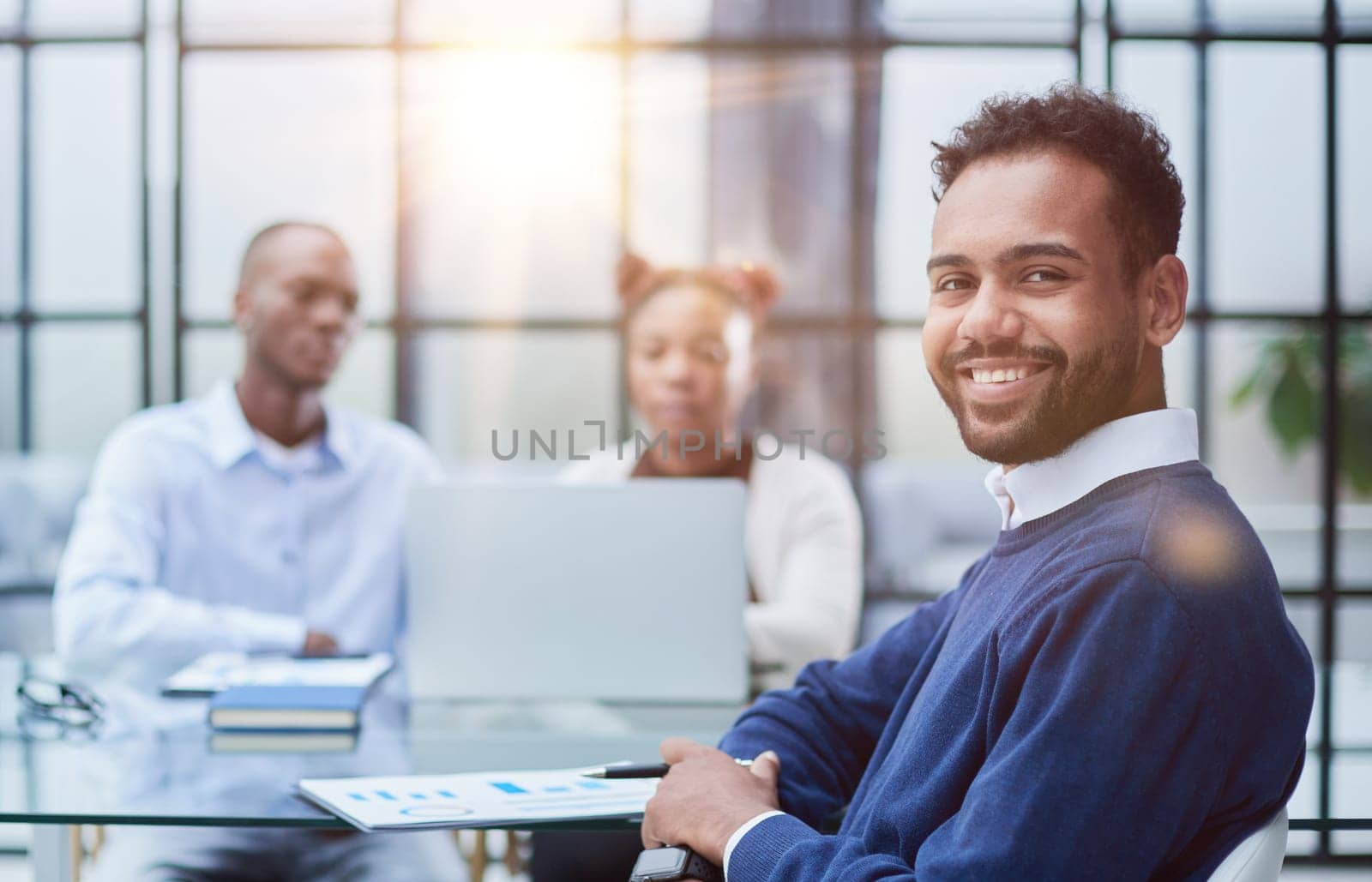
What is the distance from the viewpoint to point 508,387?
4008 mm

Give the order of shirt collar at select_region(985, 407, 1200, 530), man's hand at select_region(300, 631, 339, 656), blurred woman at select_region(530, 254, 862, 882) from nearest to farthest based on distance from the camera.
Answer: shirt collar at select_region(985, 407, 1200, 530) → man's hand at select_region(300, 631, 339, 656) → blurred woman at select_region(530, 254, 862, 882)

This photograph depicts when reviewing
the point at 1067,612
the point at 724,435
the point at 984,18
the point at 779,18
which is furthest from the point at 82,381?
the point at 1067,612

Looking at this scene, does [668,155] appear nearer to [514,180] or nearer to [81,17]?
[514,180]

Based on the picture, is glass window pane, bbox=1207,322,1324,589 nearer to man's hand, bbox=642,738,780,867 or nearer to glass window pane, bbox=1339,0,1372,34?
glass window pane, bbox=1339,0,1372,34

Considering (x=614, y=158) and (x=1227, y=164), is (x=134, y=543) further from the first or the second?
(x=1227, y=164)

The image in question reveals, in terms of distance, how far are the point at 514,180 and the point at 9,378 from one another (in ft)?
5.55

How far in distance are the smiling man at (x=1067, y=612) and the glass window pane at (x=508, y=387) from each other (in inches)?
103

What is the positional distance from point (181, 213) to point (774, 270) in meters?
1.82

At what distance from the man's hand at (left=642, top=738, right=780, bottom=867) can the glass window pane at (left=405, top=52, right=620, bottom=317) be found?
269 cm

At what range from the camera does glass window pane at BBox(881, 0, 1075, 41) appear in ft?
12.6

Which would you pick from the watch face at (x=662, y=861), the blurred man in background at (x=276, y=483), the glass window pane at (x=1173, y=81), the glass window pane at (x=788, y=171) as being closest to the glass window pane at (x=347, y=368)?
the blurred man in background at (x=276, y=483)

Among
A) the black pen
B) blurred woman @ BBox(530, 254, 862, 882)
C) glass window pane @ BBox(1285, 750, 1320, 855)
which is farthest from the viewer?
blurred woman @ BBox(530, 254, 862, 882)

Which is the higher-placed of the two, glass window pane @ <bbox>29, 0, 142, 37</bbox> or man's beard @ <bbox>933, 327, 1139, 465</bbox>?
glass window pane @ <bbox>29, 0, 142, 37</bbox>

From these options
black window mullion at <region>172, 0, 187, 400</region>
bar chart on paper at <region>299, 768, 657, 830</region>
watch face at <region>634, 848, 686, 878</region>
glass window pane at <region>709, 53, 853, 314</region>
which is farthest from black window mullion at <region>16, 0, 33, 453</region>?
watch face at <region>634, 848, 686, 878</region>
